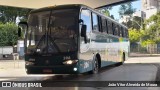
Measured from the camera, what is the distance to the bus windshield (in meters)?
12.7

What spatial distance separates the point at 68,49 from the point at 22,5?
12.6 metres

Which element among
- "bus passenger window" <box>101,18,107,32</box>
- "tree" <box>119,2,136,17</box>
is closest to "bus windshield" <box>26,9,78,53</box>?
"bus passenger window" <box>101,18,107,32</box>

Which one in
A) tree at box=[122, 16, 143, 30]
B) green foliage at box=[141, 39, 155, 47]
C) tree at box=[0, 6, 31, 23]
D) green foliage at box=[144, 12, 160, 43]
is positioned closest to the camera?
green foliage at box=[144, 12, 160, 43]

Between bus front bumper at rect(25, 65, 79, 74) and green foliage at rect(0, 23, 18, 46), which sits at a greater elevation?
green foliage at rect(0, 23, 18, 46)

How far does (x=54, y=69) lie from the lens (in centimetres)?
1247

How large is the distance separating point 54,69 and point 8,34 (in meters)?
38.0

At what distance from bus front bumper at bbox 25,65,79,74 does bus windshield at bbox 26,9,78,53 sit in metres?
0.57

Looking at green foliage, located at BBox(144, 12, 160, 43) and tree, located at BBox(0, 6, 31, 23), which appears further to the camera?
tree, located at BBox(0, 6, 31, 23)

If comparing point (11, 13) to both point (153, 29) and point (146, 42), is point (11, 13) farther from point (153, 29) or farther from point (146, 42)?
point (153, 29)

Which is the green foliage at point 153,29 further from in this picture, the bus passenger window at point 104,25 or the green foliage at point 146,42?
the bus passenger window at point 104,25

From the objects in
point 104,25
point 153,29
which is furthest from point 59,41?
point 153,29

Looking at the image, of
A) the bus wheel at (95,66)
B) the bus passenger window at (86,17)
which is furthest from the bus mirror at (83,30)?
the bus wheel at (95,66)

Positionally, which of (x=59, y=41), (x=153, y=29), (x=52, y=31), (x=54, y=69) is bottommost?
(x=54, y=69)

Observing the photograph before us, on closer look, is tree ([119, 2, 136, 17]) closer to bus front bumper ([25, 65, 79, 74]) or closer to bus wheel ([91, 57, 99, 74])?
bus wheel ([91, 57, 99, 74])
